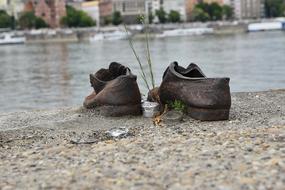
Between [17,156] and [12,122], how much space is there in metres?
3.94

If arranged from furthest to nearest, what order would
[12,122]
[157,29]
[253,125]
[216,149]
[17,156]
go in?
[157,29], [12,122], [253,125], [17,156], [216,149]

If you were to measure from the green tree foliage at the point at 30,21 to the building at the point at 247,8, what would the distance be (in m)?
57.6

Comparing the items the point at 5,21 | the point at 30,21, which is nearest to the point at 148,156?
the point at 30,21

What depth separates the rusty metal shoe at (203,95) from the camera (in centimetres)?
869

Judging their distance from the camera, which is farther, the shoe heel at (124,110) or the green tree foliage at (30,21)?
the green tree foliage at (30,21)

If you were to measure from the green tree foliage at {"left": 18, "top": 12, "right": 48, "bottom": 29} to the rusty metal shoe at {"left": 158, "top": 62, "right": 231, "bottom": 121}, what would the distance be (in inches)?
5019

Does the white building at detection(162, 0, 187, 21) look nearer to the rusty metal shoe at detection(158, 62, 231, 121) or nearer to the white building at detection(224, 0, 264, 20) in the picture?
the white building at detection(224, 0, 264, 20)

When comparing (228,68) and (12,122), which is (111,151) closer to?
(12,122)

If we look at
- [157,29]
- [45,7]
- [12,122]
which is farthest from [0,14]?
[12,122]

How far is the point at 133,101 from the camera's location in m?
9.65

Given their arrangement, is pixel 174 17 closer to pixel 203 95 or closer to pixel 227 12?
pixel 227 12

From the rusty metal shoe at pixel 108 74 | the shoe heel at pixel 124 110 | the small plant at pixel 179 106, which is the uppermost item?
the rusty metal shoe at pixel 108 74

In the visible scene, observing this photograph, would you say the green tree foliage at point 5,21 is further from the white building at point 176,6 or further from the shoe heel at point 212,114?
the shoe heel at point 212,114

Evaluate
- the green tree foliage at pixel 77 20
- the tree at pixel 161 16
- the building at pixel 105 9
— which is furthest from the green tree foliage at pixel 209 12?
the green tree foliage at pixel 77 20
